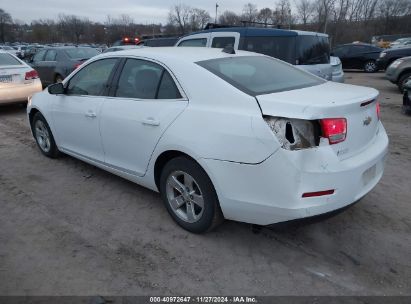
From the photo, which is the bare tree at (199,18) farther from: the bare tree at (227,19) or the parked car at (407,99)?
the parked car at (407,99)

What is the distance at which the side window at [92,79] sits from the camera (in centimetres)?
415

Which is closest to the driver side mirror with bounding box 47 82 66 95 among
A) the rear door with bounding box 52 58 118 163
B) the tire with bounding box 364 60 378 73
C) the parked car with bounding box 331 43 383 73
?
the rear door with bounding box 52 58 118 163

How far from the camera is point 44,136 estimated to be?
550 centimetres

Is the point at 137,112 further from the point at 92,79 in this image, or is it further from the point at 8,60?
the point at 8,60

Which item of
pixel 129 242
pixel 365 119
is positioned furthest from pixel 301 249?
pixel 129 242

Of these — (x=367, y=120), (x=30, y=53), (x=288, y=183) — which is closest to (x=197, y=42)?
(x=367, y=120)

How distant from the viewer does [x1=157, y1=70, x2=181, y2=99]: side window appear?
3.33 metres

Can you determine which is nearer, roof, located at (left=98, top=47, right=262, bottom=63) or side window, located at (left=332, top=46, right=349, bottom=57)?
roof, located at (left=98, top=47, right=262, bottom=63)

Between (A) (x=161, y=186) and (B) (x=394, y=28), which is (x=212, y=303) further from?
(B) (x=394, y=28)

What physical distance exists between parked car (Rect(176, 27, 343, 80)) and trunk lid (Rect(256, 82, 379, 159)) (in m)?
4.29

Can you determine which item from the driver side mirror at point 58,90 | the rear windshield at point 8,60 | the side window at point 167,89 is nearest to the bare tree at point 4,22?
the rear windshield at point 8,60

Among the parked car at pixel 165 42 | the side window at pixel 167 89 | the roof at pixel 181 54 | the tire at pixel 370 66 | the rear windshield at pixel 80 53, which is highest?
the roof at pixel 181 54

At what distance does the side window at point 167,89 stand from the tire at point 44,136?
2494 millimetres

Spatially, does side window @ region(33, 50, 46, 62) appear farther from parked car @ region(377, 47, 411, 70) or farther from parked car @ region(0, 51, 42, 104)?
parked car @ region(377, 47, 411, 70)
